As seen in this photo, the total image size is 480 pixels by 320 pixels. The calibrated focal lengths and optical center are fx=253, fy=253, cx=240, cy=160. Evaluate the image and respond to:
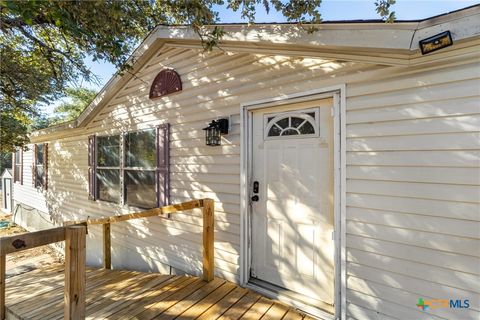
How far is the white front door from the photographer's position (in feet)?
8.48

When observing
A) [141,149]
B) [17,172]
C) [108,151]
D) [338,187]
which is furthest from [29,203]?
[338,187]

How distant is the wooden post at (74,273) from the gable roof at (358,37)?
252cm

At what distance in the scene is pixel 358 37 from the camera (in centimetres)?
211

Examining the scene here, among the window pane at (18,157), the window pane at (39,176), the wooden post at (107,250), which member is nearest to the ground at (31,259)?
the window pane at (39,176)

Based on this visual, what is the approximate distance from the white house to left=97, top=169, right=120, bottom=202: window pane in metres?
0.79

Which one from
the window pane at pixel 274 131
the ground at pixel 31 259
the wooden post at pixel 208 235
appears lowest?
the ground at pixel 31 259

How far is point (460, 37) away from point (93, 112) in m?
6.11

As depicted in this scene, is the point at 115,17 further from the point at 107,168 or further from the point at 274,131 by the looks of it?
the point at 107,168

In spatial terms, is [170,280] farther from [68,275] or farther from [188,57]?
[188,57]

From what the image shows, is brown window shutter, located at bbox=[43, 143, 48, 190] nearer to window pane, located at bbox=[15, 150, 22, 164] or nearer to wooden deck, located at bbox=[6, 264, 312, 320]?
window pane, located at bbox=[15, 150, 22, 164]

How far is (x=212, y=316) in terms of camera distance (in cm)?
247

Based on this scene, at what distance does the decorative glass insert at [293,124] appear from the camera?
105 inches

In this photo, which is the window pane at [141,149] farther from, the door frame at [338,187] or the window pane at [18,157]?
the window pane at [18,157]

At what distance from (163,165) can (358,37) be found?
3.19 metres
